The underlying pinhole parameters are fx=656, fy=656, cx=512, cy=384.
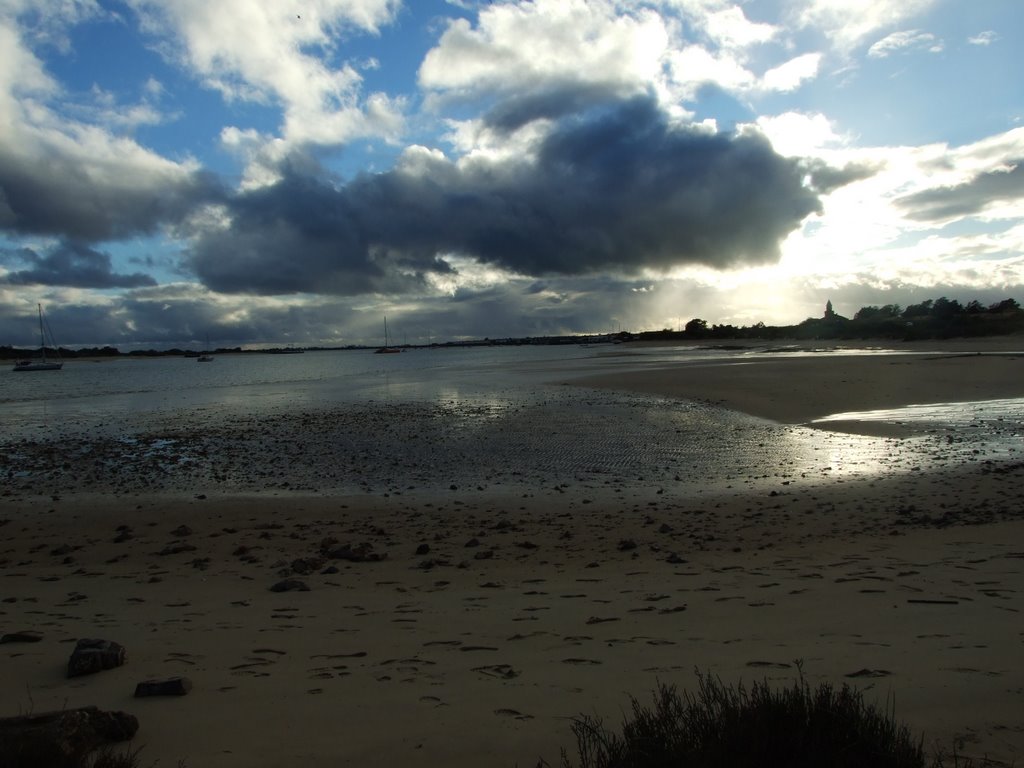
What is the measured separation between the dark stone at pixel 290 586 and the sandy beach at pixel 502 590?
0.03 m

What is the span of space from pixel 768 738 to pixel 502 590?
14.0ft

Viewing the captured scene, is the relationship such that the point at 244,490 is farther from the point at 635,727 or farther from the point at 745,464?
the point at 635,727

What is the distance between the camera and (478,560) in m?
8.53

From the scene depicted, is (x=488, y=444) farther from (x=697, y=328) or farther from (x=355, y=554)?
(x=697, y=328)

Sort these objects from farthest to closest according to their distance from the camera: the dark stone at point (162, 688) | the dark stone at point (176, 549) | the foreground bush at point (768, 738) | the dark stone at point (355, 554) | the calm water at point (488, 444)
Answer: the calm water at point (488, 444) < the dark stone at point (176, 549) < the dark stone at point (355, 554) < the dark stone at point (162, 688) < the foreground bush at point (768, 738)

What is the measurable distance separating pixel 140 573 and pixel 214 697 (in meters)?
4.58

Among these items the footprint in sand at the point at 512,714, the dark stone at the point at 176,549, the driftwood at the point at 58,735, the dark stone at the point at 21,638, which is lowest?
the dark stone at the point at 176,549

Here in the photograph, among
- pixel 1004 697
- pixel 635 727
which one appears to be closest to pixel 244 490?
pixel 635 727

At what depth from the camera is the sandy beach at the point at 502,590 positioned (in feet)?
14.1

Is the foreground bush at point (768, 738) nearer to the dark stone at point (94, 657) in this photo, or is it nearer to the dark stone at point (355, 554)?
the dark stone at point (94, 657)

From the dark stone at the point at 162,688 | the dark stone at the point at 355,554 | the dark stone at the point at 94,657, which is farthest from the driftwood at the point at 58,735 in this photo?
the dark stone at the point at 355,554

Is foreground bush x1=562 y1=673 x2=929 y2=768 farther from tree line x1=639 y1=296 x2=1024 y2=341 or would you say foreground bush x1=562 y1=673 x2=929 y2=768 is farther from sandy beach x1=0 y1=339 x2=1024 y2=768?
tree line x1=639 y1=296 x2=1024 y2=341

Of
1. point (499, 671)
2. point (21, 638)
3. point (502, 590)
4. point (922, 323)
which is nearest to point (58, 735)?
point (499, 671)

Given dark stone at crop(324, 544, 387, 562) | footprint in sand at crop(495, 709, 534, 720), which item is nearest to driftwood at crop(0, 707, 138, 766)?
footprint in sand at crop(495, 709, 534, 720)
